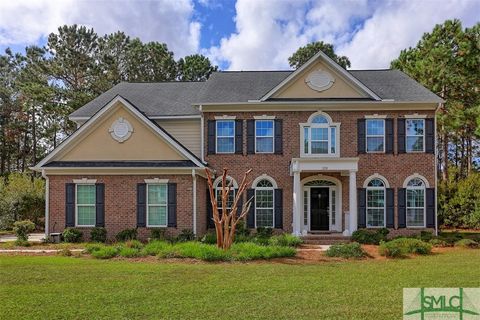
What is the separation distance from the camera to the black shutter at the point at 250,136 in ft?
70.5

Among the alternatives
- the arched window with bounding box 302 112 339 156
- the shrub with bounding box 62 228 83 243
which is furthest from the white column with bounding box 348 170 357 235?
the shrub with bounding box 62 228 83 243

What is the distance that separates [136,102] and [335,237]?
11878mm

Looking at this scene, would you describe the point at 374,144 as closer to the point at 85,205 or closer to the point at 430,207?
the point at 430,207

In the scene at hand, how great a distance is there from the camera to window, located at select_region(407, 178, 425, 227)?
69.1 feet

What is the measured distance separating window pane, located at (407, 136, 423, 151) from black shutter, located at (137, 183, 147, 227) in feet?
39.8

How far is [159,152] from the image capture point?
64.6 feet

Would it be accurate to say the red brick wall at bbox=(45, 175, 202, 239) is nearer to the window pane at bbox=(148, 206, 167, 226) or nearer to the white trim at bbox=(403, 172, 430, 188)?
the window pane at bbox=(148, 206, 167, 226)

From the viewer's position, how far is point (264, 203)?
70.0 feet

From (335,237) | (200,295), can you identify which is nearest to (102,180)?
(335,237)

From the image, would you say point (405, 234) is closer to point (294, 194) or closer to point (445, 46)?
point (294, 194)

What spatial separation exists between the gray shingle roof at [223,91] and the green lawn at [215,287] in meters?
9.74

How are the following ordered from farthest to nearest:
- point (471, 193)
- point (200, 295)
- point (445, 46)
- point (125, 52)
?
1. point (125, 52)
2. point (445, 46)
3. point (471, 193)
4. point (200, 295)

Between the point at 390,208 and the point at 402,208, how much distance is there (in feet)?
1.82

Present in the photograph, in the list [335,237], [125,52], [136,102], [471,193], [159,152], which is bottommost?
[335,237]
